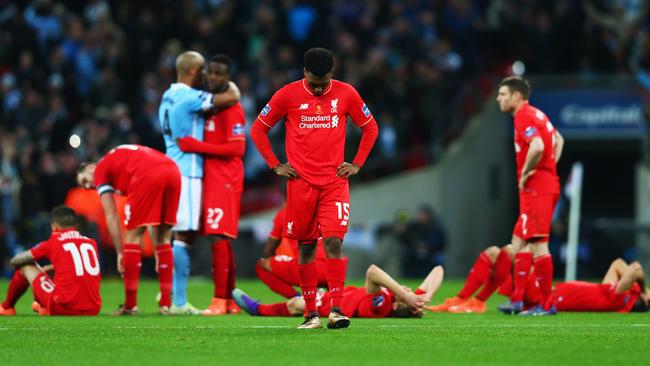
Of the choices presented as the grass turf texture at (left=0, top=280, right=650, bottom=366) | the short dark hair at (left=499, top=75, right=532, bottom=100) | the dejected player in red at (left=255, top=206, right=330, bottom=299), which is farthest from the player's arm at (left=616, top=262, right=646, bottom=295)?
the dejected player in red at (left=255, top=206, right=330, bottom=299)

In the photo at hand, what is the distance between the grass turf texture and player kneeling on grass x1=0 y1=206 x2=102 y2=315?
0.22 meters

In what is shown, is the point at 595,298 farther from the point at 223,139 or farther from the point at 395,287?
the point at 223,139

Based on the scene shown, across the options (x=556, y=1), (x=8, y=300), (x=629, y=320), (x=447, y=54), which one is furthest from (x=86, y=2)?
(x=629, y=320)

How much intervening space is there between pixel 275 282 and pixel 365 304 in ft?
4.50

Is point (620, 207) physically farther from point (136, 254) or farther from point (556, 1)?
point (136, 254)

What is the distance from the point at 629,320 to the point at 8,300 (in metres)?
5.82

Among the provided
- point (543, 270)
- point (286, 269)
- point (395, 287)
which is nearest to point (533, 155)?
point (543, 270)

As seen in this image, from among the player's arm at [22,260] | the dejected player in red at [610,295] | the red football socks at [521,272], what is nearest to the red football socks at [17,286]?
the player's arm at [22,260]

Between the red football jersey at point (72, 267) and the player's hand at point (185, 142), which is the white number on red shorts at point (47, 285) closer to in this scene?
the red football jersey at point (72, 267)

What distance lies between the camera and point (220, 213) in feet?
46.6

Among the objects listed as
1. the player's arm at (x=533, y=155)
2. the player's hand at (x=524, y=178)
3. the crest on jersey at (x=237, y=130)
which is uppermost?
the crest on jersey at (x=237, y=130)

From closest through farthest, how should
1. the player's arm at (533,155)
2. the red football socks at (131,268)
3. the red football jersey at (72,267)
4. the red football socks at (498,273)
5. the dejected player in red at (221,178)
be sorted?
the red football jersey at (72,267), the red football socks at (131,268), the player's arm at (533,155), the dejected player in red at (221,178), the red football socks at (498,273)

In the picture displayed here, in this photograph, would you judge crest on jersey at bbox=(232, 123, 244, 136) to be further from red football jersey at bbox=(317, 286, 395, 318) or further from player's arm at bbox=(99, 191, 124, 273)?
red football jersey at bbox=(317, 286, 395, 318)

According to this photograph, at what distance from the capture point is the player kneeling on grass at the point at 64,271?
13062mm
